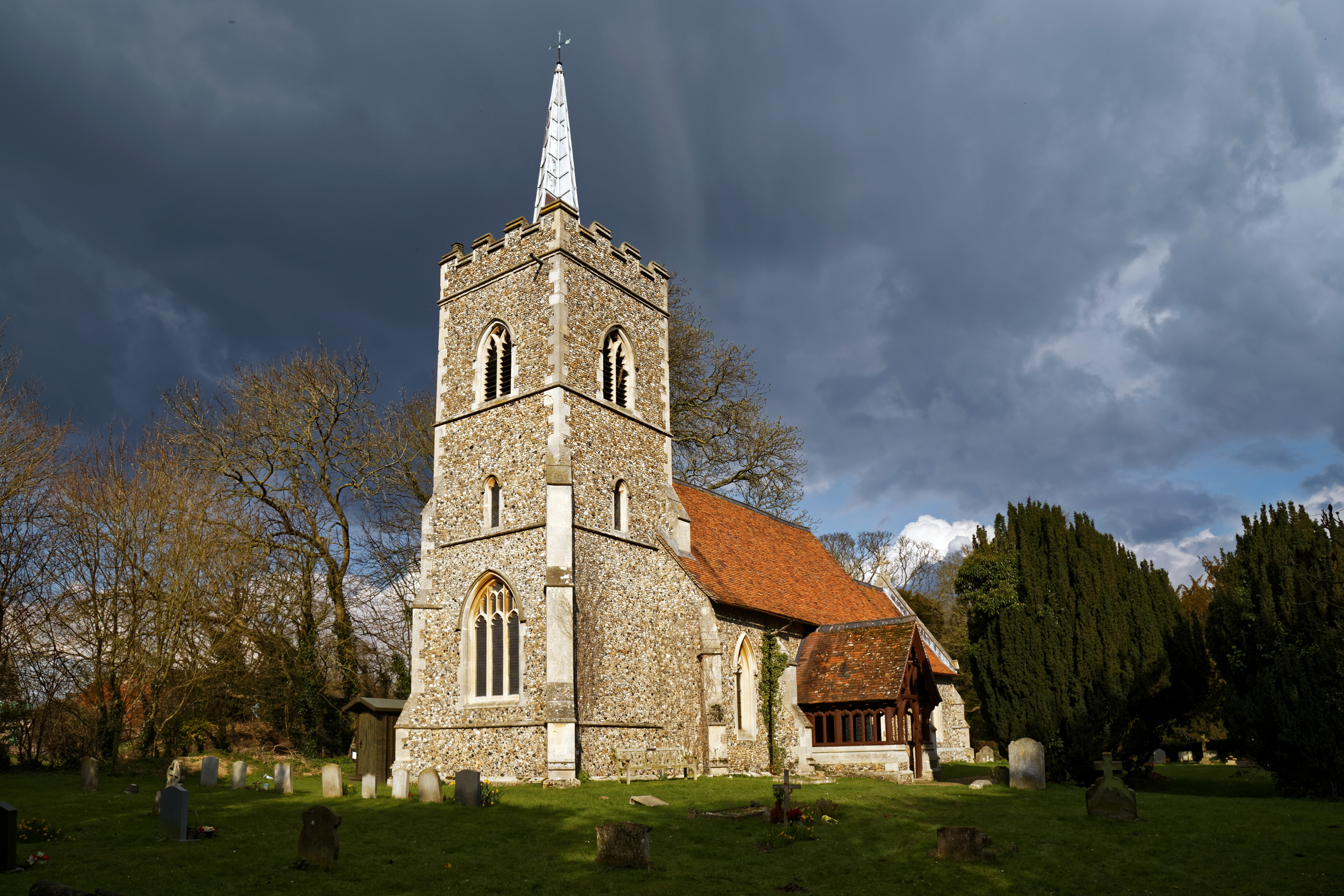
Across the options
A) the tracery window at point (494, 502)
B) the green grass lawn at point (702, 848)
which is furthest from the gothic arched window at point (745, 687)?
the tracery window at point (494, 502)

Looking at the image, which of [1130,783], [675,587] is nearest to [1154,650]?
[1130,783]

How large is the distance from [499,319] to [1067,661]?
14.2m

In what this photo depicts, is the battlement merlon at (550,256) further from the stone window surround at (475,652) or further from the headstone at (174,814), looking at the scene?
the headstone at (174,814)

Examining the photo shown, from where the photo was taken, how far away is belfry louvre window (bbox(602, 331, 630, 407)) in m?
21.3

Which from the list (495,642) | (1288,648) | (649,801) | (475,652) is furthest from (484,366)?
(1288,648)

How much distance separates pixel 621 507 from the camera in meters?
20.5

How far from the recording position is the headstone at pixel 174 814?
1088cm

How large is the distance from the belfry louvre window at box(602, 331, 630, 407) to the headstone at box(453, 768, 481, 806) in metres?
9.34

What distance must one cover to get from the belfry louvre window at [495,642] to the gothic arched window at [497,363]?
4445 millimetres

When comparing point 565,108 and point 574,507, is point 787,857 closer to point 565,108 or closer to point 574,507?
point 574,507

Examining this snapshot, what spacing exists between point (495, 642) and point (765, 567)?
8.31 metres

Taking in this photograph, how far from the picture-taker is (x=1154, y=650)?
709 inches

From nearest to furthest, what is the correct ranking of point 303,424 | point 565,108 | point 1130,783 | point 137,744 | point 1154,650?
point 1154,650, point 1130,783, point 137,744, point 565,108, point 303,424

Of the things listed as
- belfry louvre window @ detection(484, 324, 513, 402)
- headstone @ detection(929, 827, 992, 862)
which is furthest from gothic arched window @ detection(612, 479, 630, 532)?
headstone @ detection(929, 827, 992, 862)
